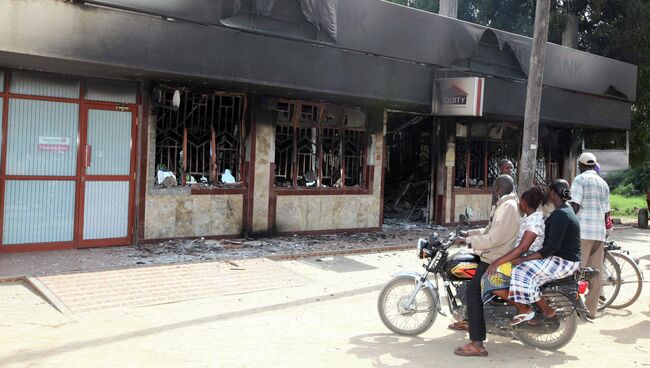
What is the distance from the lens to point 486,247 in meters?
5.30

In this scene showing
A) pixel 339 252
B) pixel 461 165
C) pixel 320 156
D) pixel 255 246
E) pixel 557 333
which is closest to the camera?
pixel 557 333

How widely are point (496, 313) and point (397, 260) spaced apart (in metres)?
4.83

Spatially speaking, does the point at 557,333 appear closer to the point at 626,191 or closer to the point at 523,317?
the point at 523,317

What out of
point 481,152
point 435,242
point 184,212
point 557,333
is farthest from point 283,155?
point 557,333

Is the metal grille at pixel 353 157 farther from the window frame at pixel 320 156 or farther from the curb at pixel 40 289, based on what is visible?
the curb at pixel 40 289

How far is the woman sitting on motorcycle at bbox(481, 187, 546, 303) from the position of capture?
5328 millimetres

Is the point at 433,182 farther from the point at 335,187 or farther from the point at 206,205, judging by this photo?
the point at 206,205

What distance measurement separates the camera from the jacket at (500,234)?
5.31 metres

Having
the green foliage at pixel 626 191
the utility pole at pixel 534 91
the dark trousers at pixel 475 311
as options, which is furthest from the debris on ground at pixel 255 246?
the green foliage at pixel 626 191

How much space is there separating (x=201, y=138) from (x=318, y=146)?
2586mm

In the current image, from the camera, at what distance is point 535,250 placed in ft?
18.4

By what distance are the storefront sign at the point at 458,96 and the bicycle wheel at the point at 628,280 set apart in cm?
496

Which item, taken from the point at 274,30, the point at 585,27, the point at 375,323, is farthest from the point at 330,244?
the point at 585,27

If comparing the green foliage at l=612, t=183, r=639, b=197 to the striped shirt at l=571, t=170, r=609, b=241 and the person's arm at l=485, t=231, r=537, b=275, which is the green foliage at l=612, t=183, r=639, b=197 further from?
the person's arm at l=485, t=231, r=537, b=275
